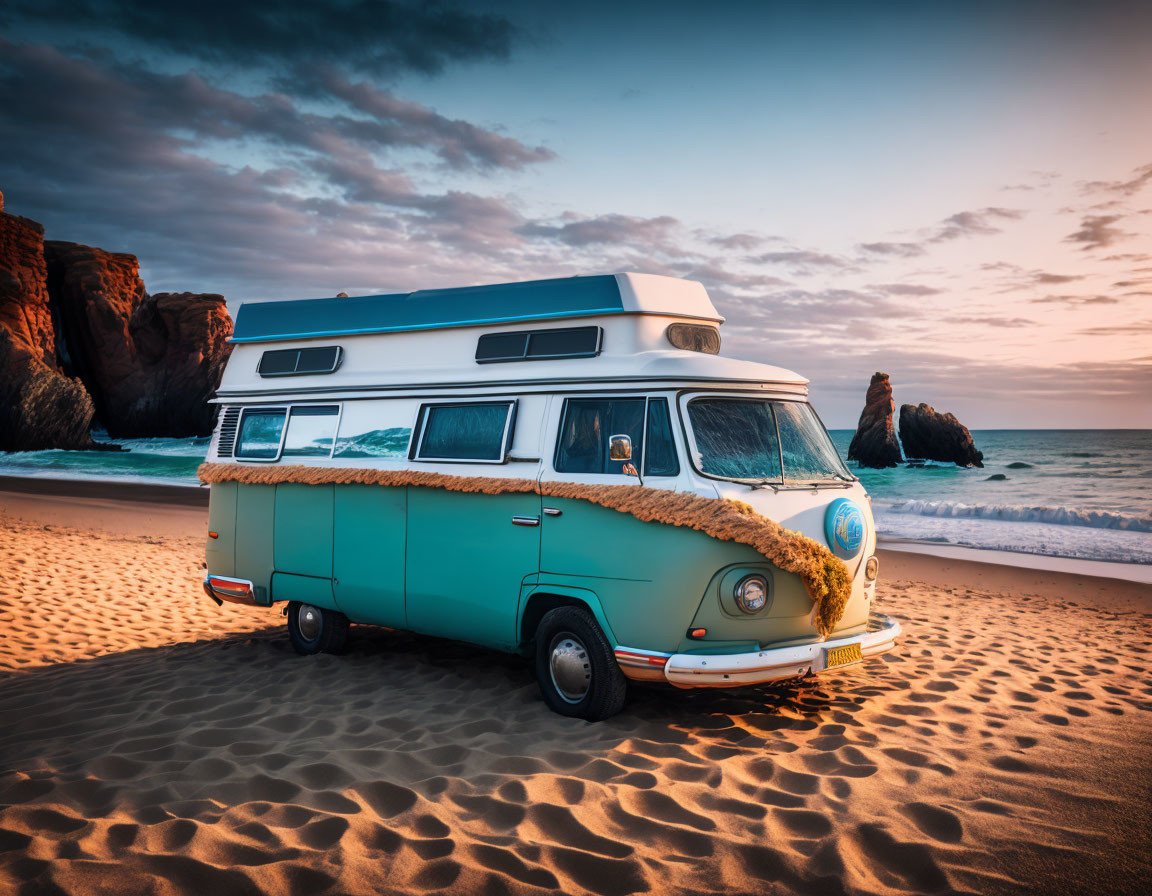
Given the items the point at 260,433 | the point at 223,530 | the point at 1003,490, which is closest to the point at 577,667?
the point at 260,433

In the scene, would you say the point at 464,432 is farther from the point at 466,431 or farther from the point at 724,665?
the point at 724,665

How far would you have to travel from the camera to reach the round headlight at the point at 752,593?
550 centimetres

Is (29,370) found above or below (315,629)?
above

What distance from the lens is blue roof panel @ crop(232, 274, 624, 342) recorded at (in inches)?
255

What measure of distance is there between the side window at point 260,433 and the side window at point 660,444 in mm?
4401

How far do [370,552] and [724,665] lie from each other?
3642 millimetres

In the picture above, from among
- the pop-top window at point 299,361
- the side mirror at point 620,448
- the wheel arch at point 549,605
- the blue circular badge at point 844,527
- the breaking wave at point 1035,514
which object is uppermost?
the pop-top window at point 299,361

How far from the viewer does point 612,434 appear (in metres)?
6.08

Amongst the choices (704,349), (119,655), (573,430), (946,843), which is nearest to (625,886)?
(946,843)

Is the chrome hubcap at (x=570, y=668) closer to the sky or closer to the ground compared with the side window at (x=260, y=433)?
closer to the ground

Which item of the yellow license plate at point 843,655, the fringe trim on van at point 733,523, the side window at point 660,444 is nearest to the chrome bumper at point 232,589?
the fringe trim on van at point 733,523

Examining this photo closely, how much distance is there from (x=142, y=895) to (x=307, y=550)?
15.0 feet

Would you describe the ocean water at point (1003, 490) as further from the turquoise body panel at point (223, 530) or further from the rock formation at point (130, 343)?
the turquoise body panel at point (223, 530)

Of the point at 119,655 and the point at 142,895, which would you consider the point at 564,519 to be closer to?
the point at 142,895
